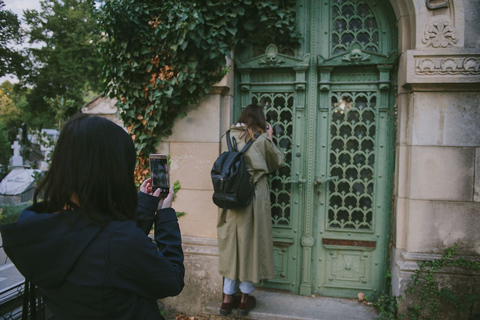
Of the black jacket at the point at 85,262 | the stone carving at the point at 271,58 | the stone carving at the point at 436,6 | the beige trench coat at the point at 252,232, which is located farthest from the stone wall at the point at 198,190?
the black jacket at the point at 85,262

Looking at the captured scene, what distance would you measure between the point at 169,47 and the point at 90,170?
261cm

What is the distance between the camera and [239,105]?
13.1 feet

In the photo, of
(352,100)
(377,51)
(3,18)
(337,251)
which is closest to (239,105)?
(352,100)

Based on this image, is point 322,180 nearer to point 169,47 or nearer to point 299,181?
point 299,181

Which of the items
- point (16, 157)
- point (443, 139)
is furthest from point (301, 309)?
point (16, 157)

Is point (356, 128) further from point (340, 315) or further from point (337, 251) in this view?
point (340, 315)

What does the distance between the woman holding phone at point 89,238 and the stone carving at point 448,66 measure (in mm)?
Answer: 3016

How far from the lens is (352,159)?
3.79 m

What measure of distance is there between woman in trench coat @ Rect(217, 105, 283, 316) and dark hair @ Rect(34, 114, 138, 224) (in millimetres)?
2075

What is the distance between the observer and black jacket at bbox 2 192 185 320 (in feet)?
3.93

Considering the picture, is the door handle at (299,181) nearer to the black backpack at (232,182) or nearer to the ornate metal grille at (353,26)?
the black backpack at (232,182)

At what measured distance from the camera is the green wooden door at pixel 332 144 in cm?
375

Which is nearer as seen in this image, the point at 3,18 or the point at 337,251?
the point at 3,18

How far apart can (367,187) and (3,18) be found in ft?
12.7
